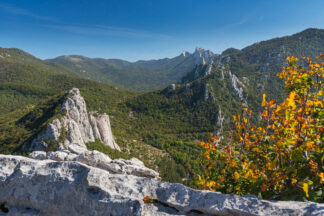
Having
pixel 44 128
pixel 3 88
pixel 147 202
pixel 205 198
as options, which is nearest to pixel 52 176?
pixel 147 202

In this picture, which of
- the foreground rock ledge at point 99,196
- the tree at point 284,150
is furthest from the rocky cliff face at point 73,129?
the tree at point 284,150

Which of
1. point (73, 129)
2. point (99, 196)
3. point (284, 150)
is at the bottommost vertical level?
point (73, 129)

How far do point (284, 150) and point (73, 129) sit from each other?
62011mm

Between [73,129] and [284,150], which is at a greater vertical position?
[284,150]

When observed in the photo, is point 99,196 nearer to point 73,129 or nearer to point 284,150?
point 284,150

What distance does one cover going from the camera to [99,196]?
14.7 feet

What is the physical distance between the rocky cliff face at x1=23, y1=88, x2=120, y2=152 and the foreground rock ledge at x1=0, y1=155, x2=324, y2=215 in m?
37.1

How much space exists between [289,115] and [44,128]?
6029 cm

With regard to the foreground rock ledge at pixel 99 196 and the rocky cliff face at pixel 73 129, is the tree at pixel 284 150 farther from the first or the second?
the rocky cliff face at pixel 73 129

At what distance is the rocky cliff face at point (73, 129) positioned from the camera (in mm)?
48562

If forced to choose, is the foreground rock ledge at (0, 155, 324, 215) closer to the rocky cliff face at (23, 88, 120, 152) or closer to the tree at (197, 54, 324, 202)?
the tree at (197, 54, 324, 202)

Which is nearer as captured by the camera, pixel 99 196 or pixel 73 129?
pixel 99 196

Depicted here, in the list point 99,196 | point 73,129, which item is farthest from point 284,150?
point 73,129

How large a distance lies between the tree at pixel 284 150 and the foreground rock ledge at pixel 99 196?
64 centimetres
